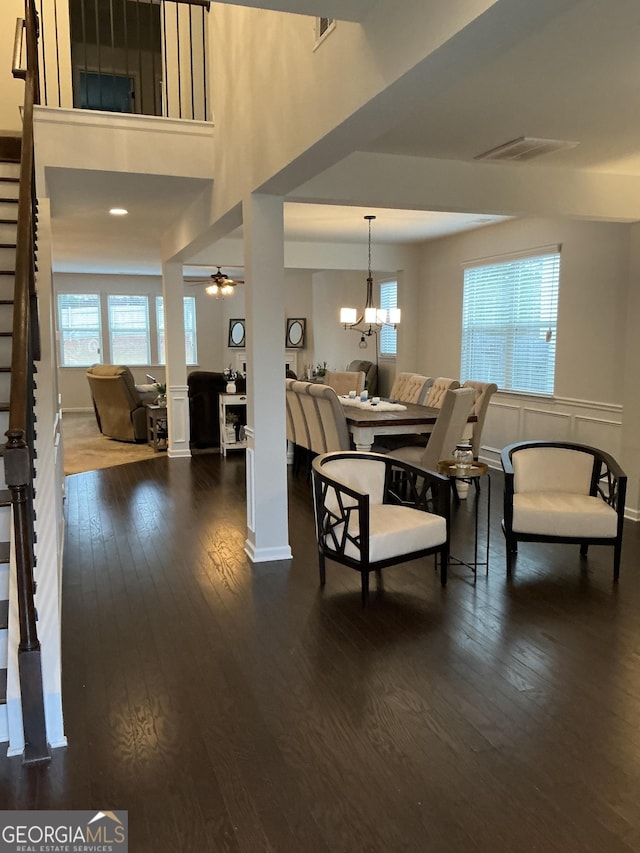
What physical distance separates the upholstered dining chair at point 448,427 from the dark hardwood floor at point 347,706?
115cm

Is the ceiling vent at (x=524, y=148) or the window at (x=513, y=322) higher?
the ceiling vent at (x=524, y=148)

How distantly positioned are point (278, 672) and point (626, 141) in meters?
3.70

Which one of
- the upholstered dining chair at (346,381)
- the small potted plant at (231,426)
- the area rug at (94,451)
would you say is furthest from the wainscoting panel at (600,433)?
the area rug at (94,451)

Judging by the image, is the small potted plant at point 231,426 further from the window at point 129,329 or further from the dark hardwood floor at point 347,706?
the window at point 129,329

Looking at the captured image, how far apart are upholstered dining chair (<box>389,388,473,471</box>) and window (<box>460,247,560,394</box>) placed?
1.64m

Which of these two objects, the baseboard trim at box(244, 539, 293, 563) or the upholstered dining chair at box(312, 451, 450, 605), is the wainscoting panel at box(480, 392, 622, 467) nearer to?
the upholstered dining chair at box(312, 451, 450, 605)

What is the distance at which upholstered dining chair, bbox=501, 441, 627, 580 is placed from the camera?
3.99m

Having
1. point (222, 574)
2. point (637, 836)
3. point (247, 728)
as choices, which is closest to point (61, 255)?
point (222, 574)

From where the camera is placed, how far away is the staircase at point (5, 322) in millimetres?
2508

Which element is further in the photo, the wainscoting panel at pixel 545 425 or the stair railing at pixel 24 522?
the wainscoting panel at pixel 545 425

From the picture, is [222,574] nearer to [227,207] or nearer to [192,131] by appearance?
[227,207]

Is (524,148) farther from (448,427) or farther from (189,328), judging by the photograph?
(189,328)

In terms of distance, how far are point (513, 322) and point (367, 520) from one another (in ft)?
14.3

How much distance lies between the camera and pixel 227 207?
457 cm
